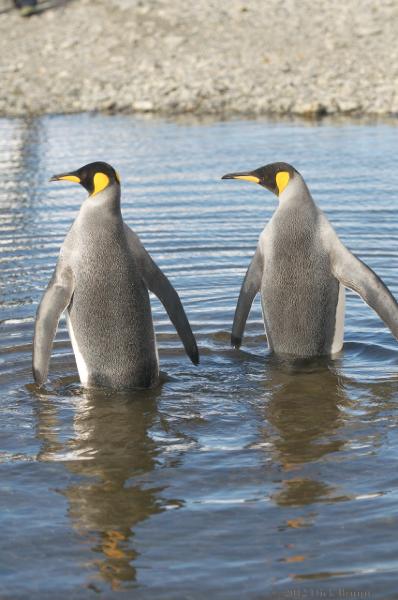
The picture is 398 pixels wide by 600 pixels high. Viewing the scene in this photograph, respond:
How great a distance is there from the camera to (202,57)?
68.4ft

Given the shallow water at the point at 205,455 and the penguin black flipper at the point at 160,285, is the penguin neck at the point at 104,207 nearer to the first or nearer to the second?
the penguin black flipper at the point at 160,285

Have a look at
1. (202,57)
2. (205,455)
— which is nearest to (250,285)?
(205,455)

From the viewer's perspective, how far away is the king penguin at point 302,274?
5992 mm

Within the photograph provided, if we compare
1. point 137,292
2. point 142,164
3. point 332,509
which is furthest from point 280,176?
point 142,164

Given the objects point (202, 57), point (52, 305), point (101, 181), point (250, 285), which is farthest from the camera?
point (202, 57)

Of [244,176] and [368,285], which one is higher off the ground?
[244,176]

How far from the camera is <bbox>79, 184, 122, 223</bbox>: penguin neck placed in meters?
5.47

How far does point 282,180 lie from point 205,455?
80.8 inches

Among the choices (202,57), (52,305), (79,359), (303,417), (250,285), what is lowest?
(303,417)

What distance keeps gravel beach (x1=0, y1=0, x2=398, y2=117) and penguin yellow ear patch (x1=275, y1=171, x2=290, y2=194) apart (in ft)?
37.3

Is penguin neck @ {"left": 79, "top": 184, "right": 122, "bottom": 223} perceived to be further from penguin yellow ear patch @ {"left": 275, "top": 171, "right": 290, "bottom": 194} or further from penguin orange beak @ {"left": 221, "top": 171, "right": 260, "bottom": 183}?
penguin yellow ear patch @ {"left": 275, "top": 171, "right": 290, "bottom": 194}

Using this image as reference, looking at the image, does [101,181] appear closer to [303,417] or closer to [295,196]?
[295,196]

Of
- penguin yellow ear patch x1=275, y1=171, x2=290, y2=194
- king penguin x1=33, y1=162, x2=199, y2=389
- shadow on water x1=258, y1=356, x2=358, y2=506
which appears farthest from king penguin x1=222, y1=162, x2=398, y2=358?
king penguin x1=33, y1=162, x2=199, y2=389

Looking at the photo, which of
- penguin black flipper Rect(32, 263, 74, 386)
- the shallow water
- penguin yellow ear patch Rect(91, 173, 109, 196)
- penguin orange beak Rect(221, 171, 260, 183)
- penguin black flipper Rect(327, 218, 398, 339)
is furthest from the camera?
penguin orange beak Rect(221, 171, 260, 183)
